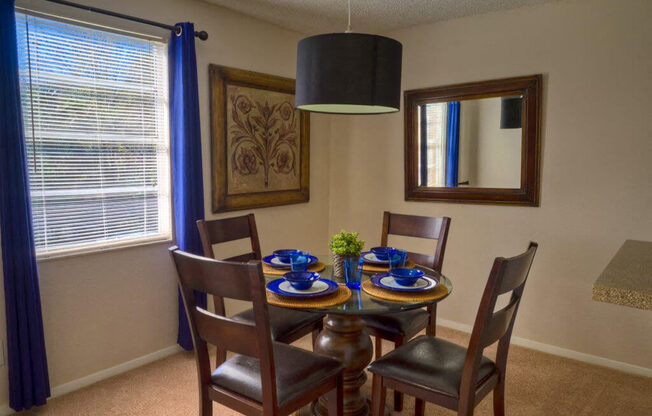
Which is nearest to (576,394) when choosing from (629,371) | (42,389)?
(629,371)

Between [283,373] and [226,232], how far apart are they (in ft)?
3.56

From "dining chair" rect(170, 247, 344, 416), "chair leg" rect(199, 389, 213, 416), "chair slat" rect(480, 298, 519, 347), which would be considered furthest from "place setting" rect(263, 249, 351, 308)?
"chair slat" rect(480, 298, 519, 347)

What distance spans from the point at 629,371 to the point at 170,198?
3045 mm

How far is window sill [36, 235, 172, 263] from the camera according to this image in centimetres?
240

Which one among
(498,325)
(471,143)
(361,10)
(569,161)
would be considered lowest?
(498,325)

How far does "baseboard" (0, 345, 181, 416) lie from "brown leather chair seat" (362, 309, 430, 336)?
1.43 metres

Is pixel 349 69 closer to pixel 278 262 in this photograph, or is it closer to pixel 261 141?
pixel 278 262

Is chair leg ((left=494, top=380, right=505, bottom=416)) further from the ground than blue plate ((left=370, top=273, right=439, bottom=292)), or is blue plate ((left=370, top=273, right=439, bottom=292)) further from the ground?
blue plate ((left=370, top=273, right=439, bottom=292))

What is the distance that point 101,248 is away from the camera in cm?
260

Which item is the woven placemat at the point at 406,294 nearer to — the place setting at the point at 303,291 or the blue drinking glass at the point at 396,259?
the place setting at the point at 303,291

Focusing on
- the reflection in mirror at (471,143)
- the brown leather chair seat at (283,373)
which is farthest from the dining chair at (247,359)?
the reflection in mirror at (471,143)

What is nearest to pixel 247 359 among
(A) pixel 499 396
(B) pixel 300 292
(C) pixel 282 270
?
(B) pixel 300 292

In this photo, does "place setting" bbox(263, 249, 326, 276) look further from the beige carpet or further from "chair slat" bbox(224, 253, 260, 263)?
the beige carpet

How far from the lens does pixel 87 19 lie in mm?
2430
